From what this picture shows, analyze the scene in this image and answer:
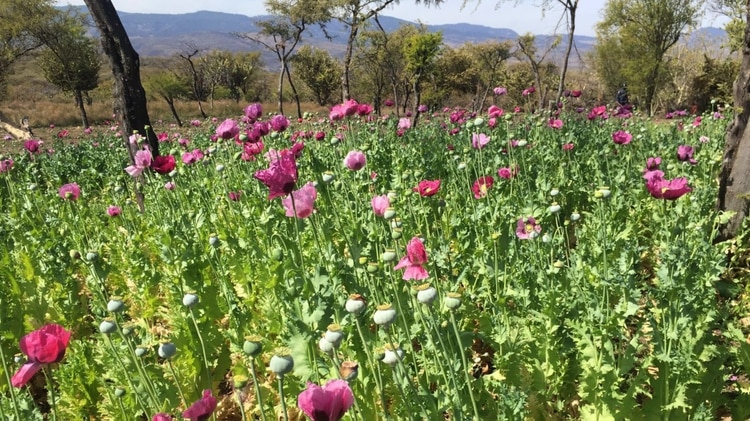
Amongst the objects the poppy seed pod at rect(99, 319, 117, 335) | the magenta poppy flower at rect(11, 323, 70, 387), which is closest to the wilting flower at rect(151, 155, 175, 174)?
the poppy seed pod at rect(99, 319, 117, 335)

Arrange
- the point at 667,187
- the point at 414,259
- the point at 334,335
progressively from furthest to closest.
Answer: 1. the point at 667,187
2. the point at 414,259
3. the point at 334,335

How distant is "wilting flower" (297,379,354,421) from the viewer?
0.99 m

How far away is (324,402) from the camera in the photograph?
99 centimetres

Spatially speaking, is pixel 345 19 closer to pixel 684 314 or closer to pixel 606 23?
pixel 684 314

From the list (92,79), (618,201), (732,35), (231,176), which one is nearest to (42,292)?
(231,176)

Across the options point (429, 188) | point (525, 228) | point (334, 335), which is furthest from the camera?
point (429, 188)

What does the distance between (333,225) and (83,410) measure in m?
1.67

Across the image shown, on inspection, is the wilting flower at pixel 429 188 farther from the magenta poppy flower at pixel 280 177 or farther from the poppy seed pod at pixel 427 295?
the poppy seed pod at pixel 427 295

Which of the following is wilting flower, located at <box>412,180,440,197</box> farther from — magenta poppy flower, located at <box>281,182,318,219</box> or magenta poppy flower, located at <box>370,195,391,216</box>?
magenta poppy flower, located at <box>281,182,318,219</box>

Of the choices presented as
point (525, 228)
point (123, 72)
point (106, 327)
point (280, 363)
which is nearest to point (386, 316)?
point (280, 363)

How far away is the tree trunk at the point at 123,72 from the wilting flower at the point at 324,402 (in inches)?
177

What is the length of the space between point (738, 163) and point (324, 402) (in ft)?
11.5

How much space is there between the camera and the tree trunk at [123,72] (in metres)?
4.82

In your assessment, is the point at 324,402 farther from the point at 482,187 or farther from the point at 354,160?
the point at 482,187
